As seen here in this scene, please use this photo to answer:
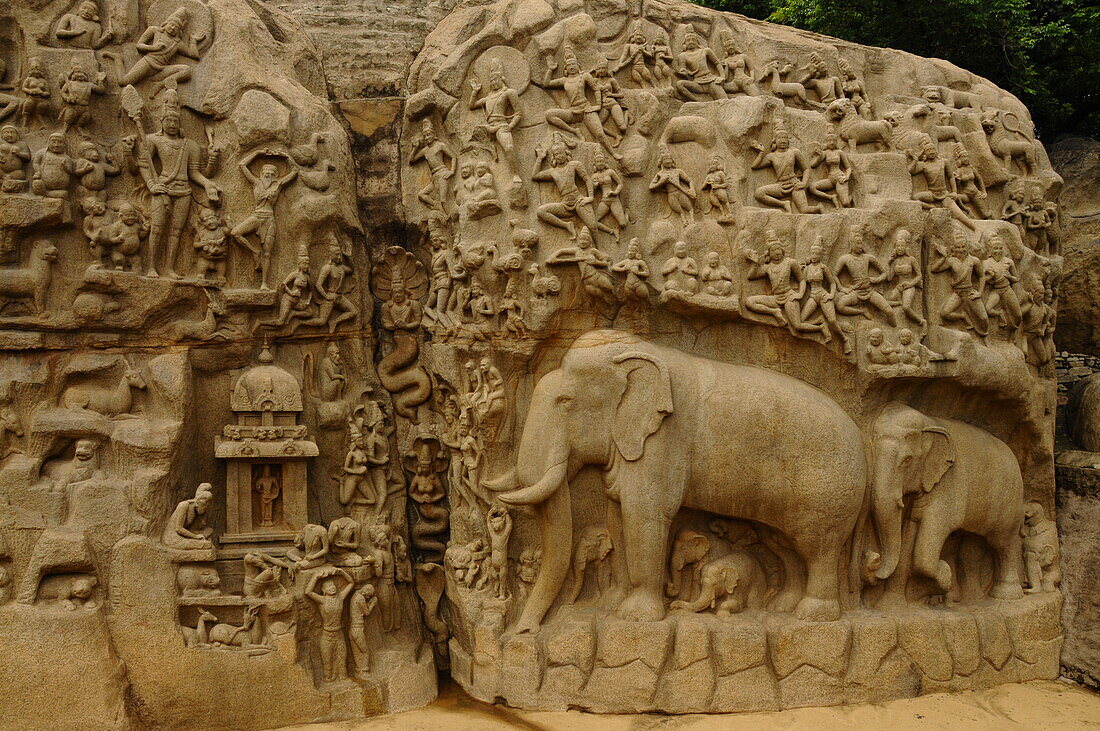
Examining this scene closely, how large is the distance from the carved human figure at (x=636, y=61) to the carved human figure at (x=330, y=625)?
211 inches

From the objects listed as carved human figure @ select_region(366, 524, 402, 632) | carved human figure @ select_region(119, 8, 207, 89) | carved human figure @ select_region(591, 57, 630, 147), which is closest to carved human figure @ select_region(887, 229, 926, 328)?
carved human figure @ select_region(591, 57, 630, 147)

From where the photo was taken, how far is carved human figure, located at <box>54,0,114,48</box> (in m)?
7.43

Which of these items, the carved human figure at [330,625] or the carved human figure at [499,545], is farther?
the carved human figure at [499,545]

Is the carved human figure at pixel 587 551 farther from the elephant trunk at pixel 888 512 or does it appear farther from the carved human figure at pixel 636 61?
the carved human figure at pixel 636 61

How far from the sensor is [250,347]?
303 inches

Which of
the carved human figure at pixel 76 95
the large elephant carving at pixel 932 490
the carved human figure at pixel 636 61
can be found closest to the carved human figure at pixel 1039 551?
the large elephant carving at pixel 932 490

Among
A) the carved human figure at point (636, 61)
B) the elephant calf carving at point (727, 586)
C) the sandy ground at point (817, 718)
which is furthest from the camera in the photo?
the carved human figure at point (636, 61)

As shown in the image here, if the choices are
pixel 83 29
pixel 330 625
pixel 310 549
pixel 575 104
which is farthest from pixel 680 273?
pixel 83 29

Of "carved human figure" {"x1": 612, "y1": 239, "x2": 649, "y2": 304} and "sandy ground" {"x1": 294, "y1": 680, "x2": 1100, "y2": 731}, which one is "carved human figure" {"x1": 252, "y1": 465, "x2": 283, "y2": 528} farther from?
"carved human figure" {"x1": 612, "y1": 239, "x2": 649, "y2": 304}

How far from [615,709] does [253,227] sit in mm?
5244

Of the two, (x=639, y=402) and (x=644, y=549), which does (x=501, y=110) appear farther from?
(x=644, y=549)

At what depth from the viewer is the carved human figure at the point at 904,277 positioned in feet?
24.7

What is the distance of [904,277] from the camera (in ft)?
24.8

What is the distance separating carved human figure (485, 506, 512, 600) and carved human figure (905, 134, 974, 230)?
16.3 ft
